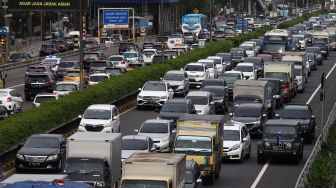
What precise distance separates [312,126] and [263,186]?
11.3 m

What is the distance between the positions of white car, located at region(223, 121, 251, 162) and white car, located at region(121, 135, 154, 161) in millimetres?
3553

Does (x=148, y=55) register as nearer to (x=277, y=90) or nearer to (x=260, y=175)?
(x=277, y=90)

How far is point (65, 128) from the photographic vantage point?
46.2 meters

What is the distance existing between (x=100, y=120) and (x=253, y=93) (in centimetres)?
1016

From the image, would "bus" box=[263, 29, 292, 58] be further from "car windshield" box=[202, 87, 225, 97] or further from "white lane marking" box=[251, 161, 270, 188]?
"white lane marking" box=[251, 161, 270, 188]

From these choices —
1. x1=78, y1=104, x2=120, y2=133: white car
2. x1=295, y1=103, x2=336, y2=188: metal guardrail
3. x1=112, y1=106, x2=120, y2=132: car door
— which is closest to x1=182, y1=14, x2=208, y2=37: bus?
x1=295, y1=103, x2=336, y2=188: metal guardrail

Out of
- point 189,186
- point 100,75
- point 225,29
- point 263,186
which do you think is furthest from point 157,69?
point 225,29

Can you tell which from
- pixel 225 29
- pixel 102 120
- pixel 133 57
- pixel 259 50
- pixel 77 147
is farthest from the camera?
pixel 225 29

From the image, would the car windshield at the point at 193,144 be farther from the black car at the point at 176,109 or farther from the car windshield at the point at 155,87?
the car windshield at the point at 155,87

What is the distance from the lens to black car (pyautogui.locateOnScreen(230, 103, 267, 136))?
154ft

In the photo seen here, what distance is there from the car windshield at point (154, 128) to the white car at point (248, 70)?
83.5ft

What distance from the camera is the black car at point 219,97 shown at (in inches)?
2191

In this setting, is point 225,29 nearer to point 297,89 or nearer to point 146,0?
point 146,0

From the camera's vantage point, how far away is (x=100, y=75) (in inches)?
2557
